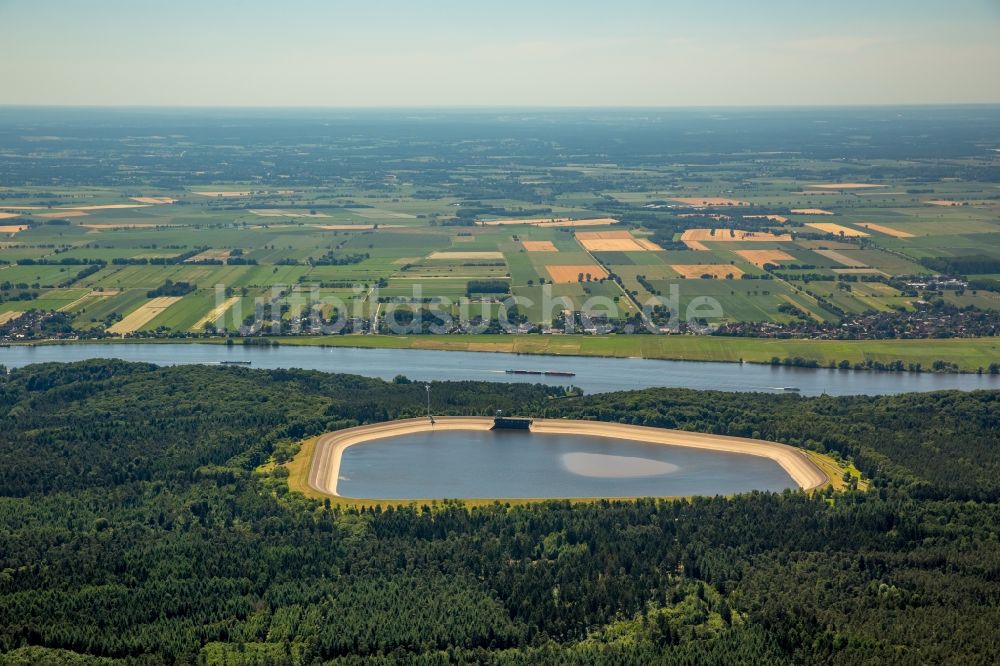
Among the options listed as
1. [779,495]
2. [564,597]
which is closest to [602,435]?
[779,495]

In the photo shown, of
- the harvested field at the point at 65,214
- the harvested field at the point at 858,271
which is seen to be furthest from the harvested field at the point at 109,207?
the harvested field at the point at 858,271

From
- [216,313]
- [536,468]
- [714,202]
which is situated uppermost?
[714,202]

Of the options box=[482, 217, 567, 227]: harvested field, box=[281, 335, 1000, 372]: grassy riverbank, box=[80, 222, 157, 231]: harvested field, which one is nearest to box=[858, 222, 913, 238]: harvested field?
box=[482, 217, 567, 227]: harvested field

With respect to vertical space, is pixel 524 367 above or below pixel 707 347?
below

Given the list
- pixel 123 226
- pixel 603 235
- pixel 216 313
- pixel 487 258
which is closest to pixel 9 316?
pixel 216 313

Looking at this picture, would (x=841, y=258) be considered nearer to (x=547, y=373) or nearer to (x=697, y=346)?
(x=697, y=346)

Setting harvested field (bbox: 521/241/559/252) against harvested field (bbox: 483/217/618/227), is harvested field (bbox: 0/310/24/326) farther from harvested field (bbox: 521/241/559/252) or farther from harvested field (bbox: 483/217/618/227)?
harvested field (bbox: 483/217/618/227)

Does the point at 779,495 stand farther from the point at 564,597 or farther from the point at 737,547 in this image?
the point at 564,597
